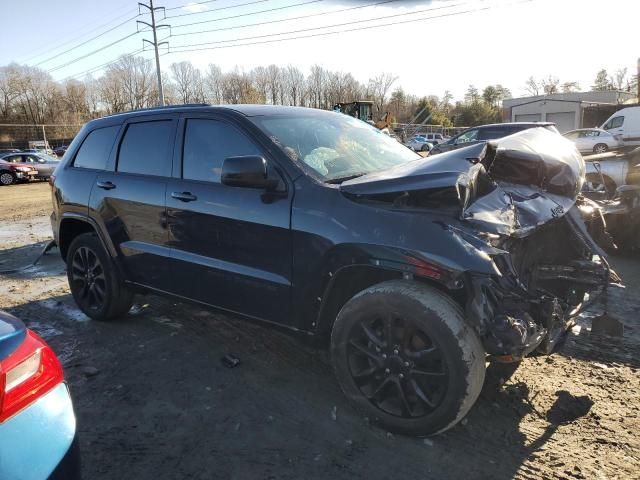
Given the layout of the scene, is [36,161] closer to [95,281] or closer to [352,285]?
[95,281]

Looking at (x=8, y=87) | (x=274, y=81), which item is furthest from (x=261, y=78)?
(x=8, y=87)

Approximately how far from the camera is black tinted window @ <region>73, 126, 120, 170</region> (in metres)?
4.46

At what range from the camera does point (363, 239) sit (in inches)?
108

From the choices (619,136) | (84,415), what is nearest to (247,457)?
(84,415)

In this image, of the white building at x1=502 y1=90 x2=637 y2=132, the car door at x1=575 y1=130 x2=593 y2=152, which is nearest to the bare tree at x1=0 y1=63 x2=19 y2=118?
the white building at x1=502 y1=90 x2=637 y2=132

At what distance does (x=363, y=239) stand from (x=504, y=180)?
47.7 inches

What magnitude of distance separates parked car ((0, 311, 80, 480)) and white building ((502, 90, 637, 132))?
153ft

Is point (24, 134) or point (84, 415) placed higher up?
point (24, 134)

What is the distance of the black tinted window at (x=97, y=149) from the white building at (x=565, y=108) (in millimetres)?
44783

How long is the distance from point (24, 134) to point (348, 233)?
6504 cm

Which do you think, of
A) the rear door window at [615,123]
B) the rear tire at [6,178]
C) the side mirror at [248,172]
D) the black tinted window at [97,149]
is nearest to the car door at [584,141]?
the rear door window at [615,123]

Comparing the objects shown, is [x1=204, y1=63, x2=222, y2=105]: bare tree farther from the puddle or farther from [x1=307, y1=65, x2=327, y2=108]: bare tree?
the puddle

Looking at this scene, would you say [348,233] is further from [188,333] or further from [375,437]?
[188,333]

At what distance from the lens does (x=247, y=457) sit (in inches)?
106
